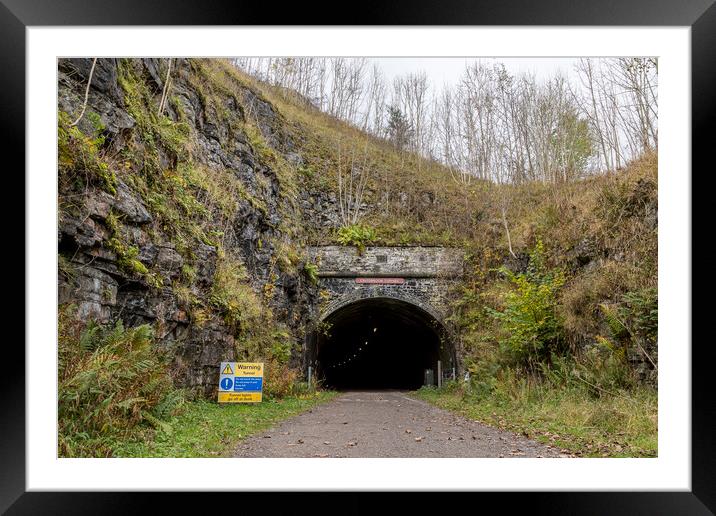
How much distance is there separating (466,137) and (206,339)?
15953 mm

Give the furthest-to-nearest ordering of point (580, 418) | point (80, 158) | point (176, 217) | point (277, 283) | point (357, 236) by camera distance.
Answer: point (357, 236), point (277, 283), point (176, 217), point (580, 418), point (80, 158)

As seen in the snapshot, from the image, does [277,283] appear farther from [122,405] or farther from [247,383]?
[122,405]

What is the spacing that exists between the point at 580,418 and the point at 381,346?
26.2 meters

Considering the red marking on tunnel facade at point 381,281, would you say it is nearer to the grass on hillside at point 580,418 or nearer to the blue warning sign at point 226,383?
the grass on hillside at point 580,418

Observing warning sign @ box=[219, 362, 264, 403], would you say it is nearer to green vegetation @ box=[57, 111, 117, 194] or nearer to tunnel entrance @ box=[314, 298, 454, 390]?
green vegetation @ box=[57, 111, 117, 194]

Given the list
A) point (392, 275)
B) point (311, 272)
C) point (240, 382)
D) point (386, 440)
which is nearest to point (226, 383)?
point (240, 382)

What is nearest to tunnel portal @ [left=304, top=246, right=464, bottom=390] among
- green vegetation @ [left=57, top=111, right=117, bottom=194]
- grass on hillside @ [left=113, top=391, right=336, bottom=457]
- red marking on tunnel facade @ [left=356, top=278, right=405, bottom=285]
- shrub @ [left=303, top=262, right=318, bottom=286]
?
red marking on tunnel facade @ [left=356, top=278, right=405, bottom=285]

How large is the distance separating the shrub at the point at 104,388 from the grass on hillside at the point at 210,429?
214 millimetres

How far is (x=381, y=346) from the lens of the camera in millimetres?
34094

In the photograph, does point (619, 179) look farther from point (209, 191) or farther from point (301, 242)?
point (301, 242)
